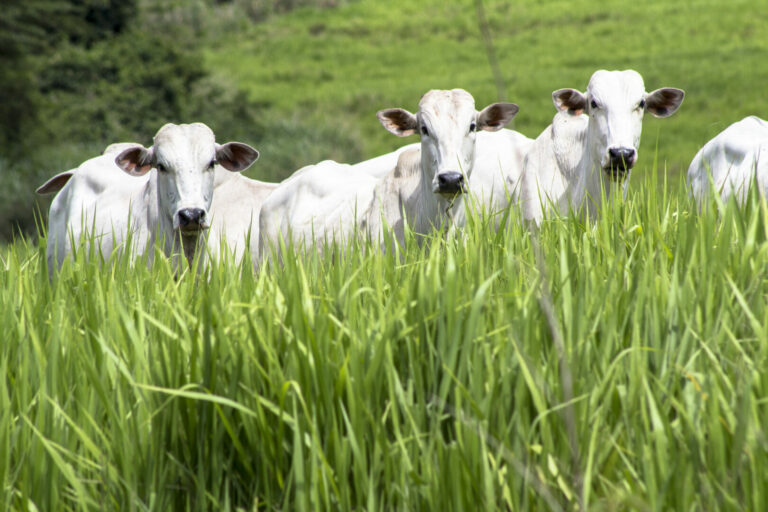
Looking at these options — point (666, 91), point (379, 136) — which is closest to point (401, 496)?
point (666, 91)

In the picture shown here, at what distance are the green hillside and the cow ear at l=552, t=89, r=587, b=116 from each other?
12.2m

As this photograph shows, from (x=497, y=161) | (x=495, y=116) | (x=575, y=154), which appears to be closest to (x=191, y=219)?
(x=495, y=116)

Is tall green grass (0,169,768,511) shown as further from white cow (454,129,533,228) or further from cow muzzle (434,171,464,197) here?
white cow (454,129,533,228)

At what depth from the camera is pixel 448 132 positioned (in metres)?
5.16

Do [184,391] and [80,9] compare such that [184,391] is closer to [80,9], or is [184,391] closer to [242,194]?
[242,194]

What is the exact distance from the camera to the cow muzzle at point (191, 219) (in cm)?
503

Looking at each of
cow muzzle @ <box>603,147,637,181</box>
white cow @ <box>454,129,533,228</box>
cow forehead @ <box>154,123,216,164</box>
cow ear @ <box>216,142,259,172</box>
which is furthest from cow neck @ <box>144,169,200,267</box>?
cow muzzle @ <box>603,147,637,181</box>

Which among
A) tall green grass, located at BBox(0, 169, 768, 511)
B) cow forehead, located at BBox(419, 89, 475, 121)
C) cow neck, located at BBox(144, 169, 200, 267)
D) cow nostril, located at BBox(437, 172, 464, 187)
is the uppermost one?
cow forehead, located at BBox(419, 89, 475, 121)

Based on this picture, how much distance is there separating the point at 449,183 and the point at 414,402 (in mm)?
2382

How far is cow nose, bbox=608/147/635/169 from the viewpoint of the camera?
17.0 ft

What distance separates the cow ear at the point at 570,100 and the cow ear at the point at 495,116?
39cm

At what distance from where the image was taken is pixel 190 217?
5.02m

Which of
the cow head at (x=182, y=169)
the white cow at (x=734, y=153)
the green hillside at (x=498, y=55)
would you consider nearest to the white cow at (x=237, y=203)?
Answer: the cow head at (x=182, y=169)

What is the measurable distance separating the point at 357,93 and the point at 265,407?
2609 centimetres
